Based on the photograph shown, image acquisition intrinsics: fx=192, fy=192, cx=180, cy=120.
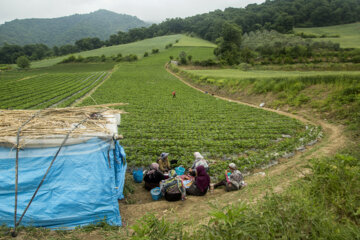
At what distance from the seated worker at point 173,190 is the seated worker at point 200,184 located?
0.48m

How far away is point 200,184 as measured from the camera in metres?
6.04

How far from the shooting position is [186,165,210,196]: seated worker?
6.02 meters

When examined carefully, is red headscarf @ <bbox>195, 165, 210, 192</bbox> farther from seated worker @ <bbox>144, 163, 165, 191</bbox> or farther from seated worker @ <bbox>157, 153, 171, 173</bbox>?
seated worker @ <bbox>157, 153, 171, 173</bbox>

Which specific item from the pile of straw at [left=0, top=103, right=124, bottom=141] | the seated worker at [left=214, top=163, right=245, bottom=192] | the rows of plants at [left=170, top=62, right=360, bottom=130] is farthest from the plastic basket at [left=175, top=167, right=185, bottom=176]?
the rows of plants at [left=170, top=62, right=360, bottom=130]

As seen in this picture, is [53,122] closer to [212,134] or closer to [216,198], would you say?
[216,198]

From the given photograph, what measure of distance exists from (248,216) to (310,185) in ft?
7.15

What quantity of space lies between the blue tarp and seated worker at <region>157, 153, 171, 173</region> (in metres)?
2.50

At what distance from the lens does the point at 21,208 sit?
14.1 ft

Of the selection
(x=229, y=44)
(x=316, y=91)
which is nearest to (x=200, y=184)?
(x=316, y=91)

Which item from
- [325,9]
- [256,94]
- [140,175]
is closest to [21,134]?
[140,175]

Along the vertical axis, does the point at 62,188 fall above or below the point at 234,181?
above

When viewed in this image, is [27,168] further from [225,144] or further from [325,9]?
[325,9]

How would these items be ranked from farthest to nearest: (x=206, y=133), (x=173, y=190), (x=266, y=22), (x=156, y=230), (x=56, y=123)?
1. (x=266, y=22)
2. (x=206, y=133)
3. (x=173, y=190)
4. (x=56, y=123)
5. (x=156, y=230)

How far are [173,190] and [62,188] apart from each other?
2.86 metres
